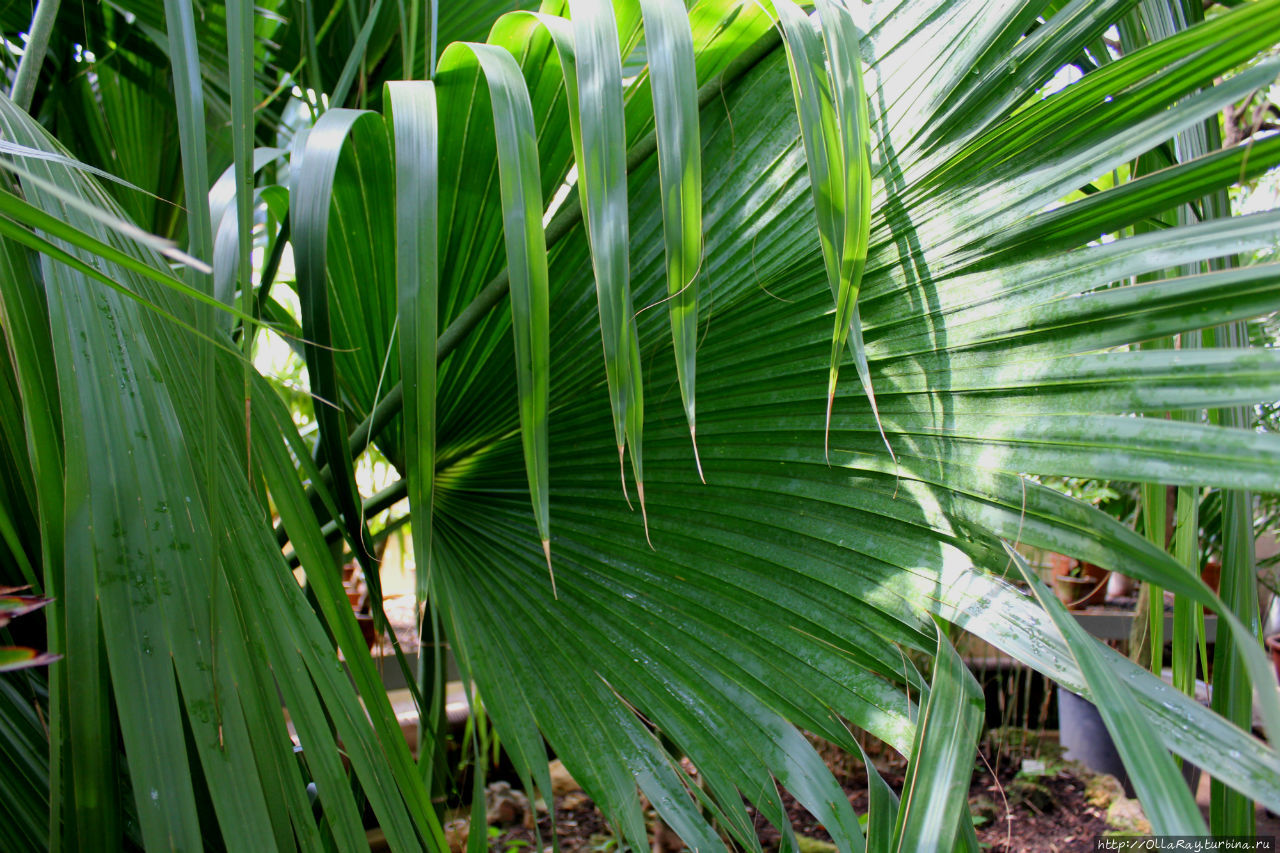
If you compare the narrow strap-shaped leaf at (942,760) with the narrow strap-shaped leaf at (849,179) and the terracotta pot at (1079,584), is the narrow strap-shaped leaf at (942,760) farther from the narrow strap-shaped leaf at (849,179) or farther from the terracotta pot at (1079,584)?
the terracotta pot at (1079,584)

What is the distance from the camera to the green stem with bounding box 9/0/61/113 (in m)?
0.57

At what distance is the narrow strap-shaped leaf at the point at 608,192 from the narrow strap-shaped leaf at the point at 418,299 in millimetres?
89

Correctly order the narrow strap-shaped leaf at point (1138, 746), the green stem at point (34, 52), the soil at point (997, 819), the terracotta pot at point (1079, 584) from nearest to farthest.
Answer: the narrow strap-shaped leaf at point (1138, 746), the green stem at point (34, 52), the soil at point (997, 819), the terracotta pot at point (1079, 584)

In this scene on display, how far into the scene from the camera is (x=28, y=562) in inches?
17.8

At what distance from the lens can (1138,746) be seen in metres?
0.32

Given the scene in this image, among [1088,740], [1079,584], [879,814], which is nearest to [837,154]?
[879,814]

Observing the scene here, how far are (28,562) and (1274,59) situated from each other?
2.31 ft

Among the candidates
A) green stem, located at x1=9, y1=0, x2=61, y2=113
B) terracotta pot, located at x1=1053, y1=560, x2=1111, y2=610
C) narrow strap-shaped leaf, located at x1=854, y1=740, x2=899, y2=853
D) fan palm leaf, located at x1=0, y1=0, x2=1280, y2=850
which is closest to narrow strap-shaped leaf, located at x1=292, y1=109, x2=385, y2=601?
fan palm leaf, located at x1=0, y1=0, x2=1280, y2=850

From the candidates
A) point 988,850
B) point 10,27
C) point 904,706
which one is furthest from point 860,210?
point 988,850

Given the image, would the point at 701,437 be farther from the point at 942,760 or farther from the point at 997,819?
the point at 997,819

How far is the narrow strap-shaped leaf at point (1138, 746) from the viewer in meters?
0.30

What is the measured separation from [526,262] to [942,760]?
0.35 meters

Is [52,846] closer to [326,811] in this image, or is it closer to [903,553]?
[326,811]

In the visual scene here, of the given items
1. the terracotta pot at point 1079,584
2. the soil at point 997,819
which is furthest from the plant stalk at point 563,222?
the terracotta pot at point 1079,584
